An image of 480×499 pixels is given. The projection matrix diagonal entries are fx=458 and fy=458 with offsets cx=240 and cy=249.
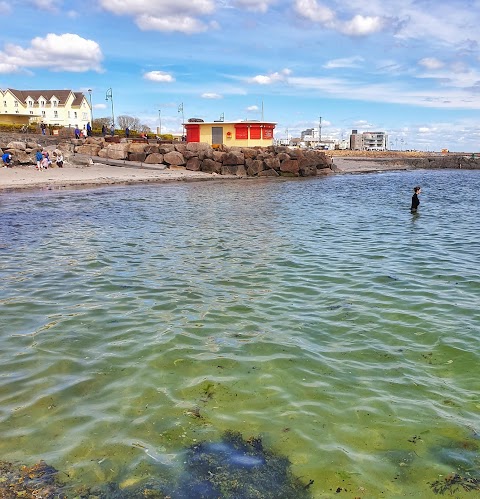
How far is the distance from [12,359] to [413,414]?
5.62 metres

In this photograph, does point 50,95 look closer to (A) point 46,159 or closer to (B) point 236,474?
(A) point 46,159

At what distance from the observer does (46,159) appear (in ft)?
131

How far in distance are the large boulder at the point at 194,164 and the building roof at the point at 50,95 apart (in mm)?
72234

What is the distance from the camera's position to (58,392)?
5891 millimetres

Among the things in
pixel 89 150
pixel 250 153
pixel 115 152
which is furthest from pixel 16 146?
pixel 250 153

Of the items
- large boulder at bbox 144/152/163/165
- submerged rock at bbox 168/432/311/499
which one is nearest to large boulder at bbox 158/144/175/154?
large boulder at bbox 144/152/163/165

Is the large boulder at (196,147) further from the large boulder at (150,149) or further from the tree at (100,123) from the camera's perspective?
the tree at (100,123)

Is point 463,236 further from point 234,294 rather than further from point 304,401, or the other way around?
point 304,401

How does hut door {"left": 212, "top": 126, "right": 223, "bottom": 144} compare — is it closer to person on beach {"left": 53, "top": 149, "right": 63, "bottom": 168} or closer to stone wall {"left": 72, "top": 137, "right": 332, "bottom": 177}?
stone wall {"left": 72, "top": 137, "right": 332, "bottom": 177}

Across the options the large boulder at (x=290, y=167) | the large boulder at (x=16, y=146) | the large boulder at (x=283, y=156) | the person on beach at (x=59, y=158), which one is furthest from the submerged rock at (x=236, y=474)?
the large boulder at (x=283, y=156)

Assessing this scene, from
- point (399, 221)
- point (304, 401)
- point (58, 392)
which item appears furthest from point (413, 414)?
point (399, 221)

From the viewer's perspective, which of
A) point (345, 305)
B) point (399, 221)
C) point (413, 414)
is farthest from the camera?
point (399, 221)

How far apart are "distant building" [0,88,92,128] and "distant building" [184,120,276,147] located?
59807 millimetres

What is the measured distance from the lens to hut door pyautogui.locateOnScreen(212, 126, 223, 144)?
5847cm
